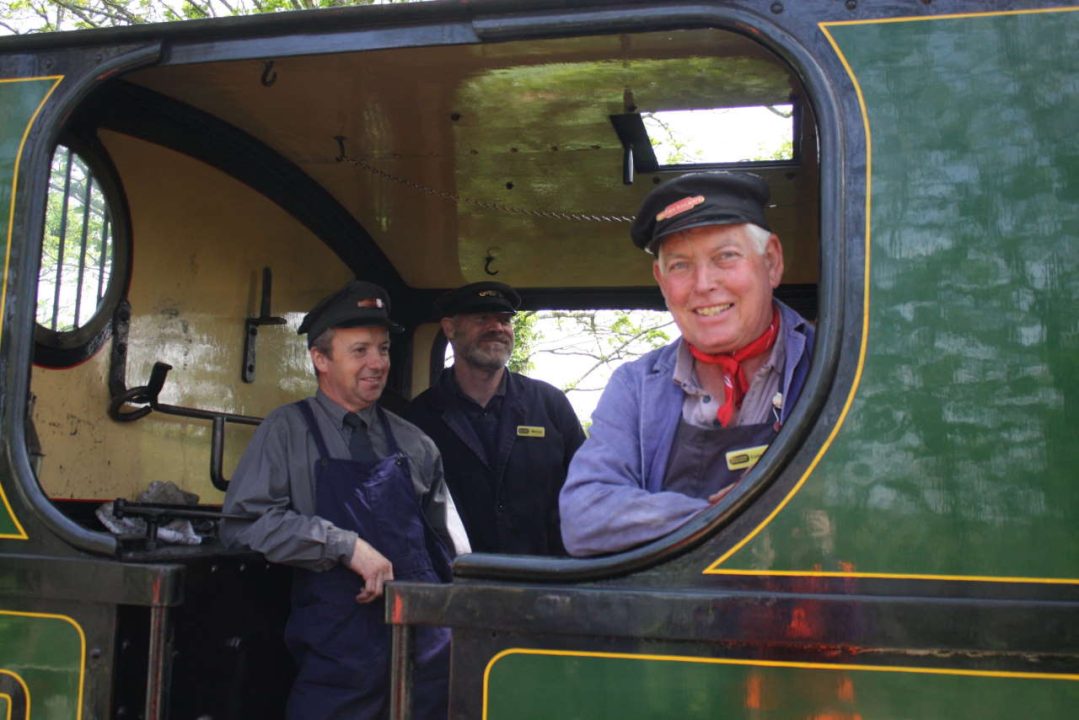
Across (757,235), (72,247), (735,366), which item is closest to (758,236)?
(757,235)

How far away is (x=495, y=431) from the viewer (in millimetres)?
4141

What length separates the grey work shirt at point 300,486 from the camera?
2.68 m

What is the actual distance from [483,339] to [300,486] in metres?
1.53

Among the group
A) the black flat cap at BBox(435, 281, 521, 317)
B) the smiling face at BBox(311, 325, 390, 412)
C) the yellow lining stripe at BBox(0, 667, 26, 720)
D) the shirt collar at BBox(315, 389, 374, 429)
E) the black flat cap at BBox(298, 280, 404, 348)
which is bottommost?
the yellow lining stripe at BBox(0, 667, 26, 720)

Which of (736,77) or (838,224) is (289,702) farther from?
(736,77)

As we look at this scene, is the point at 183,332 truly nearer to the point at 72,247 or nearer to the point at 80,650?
the point at 72,247

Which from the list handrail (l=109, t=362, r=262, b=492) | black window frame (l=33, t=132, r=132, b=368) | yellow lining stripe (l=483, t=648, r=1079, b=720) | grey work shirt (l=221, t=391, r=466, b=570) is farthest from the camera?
handrail (l=109, t=362, r=262, b=492)

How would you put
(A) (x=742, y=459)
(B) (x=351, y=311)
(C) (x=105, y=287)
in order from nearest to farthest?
(A) (x=742, y=459), (B) (x=351, y=311), (C) (x=105, y=287)

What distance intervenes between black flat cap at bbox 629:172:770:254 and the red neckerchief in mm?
238

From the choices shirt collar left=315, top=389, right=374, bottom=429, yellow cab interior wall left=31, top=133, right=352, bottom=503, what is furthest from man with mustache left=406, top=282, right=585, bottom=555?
shirt collar left=315, top=389, right=374, bottom=429

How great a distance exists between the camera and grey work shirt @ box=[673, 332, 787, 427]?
217cm

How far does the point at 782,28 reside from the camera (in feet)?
6.53

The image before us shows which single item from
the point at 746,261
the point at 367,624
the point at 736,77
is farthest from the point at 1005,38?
the point at 367,624

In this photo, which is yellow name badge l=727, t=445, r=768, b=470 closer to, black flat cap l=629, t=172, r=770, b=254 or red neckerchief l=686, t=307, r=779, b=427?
red neckerchief l=686, t=307, r=779, b=427
